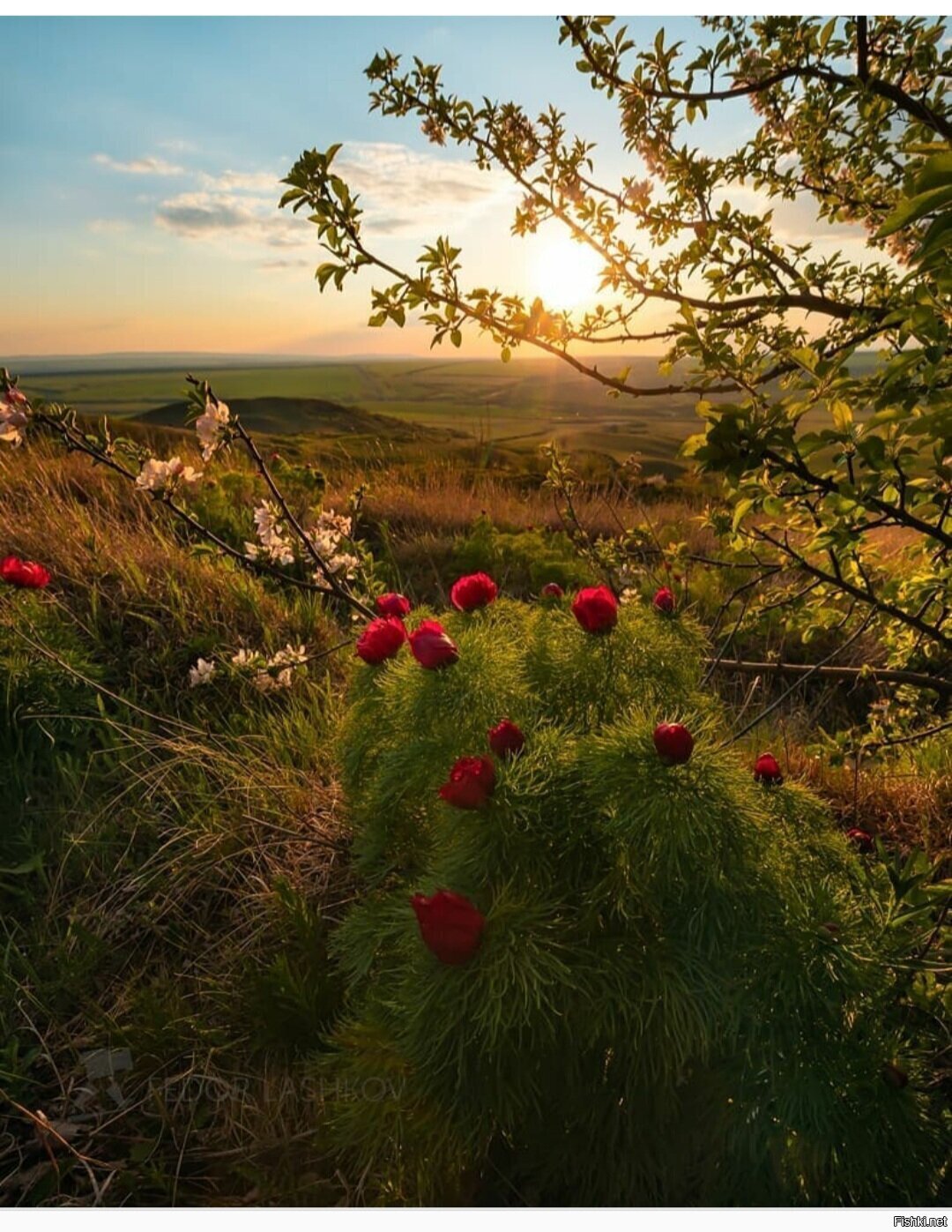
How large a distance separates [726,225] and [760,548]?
1162mm

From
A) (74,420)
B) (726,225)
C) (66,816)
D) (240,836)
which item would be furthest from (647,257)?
(66,816)

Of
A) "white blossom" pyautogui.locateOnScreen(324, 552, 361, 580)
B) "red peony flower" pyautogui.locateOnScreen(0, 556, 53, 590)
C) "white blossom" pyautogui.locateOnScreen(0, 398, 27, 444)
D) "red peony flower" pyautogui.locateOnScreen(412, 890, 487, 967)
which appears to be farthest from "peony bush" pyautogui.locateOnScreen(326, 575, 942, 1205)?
"red peony flower" pyautogui.locateOnScreen(0, 556, 53, 590)

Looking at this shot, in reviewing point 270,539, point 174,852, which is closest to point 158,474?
point 270,539

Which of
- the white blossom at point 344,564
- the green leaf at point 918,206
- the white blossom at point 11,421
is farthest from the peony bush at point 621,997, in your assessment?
the white blossom at point 11,421

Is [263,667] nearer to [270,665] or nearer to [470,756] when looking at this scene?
[270,665]

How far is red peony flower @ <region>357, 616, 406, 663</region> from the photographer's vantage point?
2.01 m

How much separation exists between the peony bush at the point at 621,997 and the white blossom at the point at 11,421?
1.73 metres

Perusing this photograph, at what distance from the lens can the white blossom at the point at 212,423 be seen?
2.46 m

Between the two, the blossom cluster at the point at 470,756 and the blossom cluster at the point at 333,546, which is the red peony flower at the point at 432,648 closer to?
the blossom cluster at the point at 470,756

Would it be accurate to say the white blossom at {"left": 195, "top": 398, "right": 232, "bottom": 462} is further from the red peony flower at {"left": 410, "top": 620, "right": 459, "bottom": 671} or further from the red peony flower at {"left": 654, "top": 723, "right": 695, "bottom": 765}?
the red peony flower at {"left": 654, "top": 723, "right": 695, "bottom": 765}

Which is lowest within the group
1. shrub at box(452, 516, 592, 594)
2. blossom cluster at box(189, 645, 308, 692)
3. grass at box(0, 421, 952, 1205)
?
grass at box(0, 421, 952, 1205)

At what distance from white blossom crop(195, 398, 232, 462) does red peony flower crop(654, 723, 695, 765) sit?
5.55ft

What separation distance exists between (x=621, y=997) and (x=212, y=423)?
2.00m

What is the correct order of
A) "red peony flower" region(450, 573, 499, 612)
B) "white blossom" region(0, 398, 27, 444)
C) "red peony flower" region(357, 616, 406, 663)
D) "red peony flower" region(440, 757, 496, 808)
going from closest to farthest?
"red peony flower" region(440, 757, 496, 808), "red peony flower" region(357, 616, 406, 663), "red peony flower" region(450, 573, 499, 612), "white blossom" region(0, 398, 27, 444)
